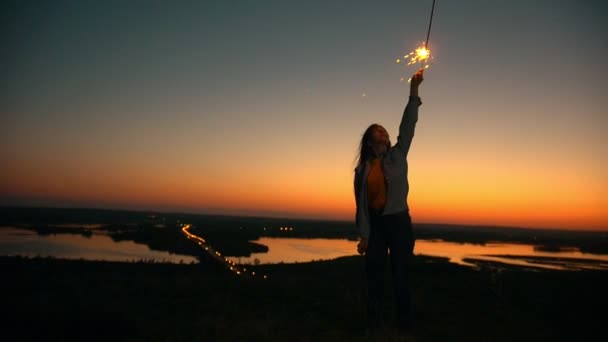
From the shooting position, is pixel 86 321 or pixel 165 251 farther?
pixel 165 251

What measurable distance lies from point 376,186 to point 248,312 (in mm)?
2960

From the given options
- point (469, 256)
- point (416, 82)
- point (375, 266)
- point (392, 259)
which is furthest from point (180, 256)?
point (469, 256)

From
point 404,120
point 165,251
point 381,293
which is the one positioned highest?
point 404,120

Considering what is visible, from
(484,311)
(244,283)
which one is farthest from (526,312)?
(244,283)

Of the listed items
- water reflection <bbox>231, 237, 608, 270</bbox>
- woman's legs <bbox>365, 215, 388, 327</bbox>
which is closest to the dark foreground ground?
woman's legs <bbox>365, 215, 388, 327</bbox>

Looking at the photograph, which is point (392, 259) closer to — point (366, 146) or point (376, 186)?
point (376, 186)

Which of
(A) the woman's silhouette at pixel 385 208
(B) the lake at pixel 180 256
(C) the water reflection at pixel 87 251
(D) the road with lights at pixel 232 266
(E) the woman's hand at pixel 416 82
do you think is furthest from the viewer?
(B) the lake at pixel 180 256

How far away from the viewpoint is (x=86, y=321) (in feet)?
17.7

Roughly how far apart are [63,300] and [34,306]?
0.57 m

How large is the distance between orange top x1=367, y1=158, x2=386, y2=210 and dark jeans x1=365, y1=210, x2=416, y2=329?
163mm

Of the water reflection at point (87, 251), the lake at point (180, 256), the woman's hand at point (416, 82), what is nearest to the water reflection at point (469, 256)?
the lake at point (180, 256)

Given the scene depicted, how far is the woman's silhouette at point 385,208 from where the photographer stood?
17.0ft

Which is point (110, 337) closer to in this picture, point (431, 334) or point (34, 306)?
point (34, 306)

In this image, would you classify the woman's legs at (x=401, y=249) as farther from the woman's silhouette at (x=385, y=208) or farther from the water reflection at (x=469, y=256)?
the water reflection at (x=469, y=256)
